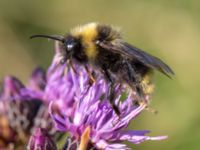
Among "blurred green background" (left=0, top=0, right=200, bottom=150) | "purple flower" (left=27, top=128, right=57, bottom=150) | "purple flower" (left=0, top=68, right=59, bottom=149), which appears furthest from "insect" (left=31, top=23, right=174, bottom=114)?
"blurred green background" (left=0, top=0, right=200, bottom=150)

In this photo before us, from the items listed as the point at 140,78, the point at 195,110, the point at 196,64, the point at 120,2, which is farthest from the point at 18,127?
the point at 120,2

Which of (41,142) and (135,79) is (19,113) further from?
(135,79)

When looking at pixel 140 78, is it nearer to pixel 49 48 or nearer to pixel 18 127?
pixel 18 127

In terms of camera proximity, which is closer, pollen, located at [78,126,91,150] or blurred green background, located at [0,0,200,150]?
pollen, located at [78,126,91,150]

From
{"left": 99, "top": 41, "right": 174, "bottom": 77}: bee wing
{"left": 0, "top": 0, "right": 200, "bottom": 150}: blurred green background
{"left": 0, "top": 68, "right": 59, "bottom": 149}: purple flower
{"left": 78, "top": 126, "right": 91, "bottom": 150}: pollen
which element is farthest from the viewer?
{"left": 0, "top": 0, "right": 200, "bottom": 150}: blurred green background

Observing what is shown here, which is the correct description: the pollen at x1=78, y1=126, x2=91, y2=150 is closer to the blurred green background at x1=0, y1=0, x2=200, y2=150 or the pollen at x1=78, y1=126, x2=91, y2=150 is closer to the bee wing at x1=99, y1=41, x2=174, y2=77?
the bee wing at x1=99, y1=41, x2=174, y2=77

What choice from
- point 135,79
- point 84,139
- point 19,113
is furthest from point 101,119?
point 19,113

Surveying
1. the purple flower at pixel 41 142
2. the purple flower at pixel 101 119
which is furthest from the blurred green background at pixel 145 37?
the purple flower at pixel 41 142
